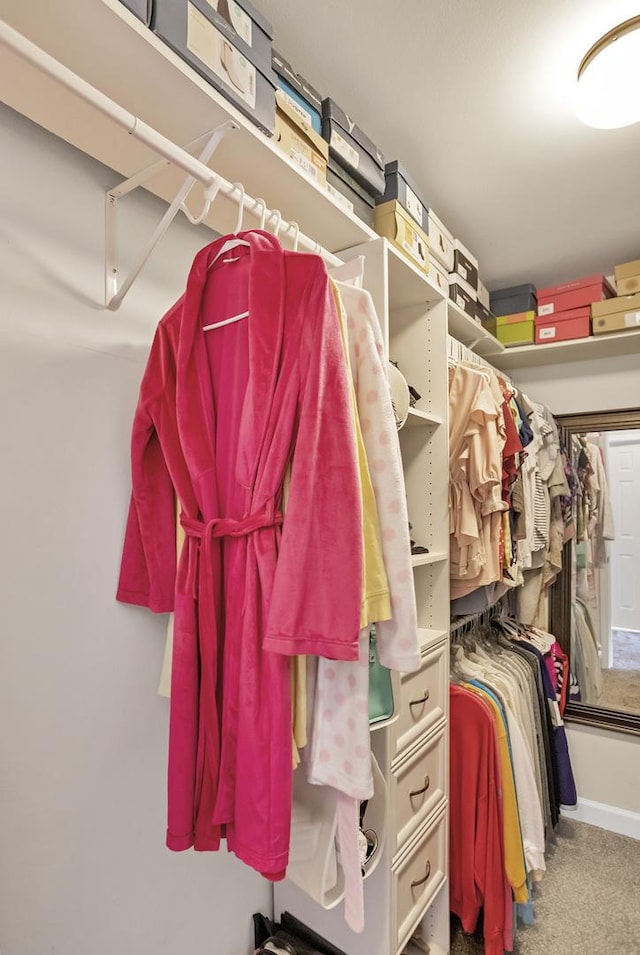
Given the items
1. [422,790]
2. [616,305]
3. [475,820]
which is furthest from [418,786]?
[616,305]

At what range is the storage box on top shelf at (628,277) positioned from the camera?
2086 millimetres

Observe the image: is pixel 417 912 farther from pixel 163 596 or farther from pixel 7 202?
pixel 7 202

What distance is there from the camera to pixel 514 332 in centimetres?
236

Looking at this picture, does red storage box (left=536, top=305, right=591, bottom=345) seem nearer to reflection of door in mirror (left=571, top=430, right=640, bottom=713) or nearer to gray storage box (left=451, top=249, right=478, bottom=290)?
gray storage box (left=451, top=249, right=478, bottom=290)

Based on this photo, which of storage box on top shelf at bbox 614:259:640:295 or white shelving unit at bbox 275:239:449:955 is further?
storage box on top shelf at bbox 614:259:640:295

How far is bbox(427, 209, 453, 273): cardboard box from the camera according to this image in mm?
1689

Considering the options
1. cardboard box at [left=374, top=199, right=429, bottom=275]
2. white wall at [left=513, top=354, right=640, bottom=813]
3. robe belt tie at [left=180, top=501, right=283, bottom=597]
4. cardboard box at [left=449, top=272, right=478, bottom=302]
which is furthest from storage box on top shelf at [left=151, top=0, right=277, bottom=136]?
white wall at [left=513, top=354, right=640, bottom=813]

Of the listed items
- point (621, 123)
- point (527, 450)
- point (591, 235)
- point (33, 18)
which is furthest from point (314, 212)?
point (591, 235)

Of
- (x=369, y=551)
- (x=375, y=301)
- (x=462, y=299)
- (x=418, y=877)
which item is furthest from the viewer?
(x=462, y=299)

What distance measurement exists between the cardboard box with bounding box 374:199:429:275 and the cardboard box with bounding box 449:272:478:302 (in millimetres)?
416

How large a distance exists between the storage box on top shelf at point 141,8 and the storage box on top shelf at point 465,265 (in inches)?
55.0

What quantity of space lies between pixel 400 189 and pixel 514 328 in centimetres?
115

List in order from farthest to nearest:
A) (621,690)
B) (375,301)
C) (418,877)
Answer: (621,690) < (418,877) < (375,301)

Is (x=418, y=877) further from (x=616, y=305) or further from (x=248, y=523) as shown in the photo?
(x=616, y=305)
